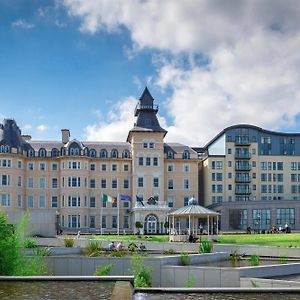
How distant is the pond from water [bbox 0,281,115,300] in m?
1.12

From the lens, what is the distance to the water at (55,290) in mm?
15977

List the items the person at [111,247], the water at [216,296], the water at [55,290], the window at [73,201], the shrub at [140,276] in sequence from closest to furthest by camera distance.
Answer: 1. the water at [55,290]
2. the water at [216,296]
3. the shrub at [140,276]
4. the person at [111,247]
5. the window at [73,201]

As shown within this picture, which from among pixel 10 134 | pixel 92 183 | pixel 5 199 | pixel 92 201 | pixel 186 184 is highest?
pixel 10 134

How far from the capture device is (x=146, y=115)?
9825cm

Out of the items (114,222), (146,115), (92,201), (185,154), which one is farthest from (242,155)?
(92,201)

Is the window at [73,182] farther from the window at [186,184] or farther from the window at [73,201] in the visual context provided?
the window at [186,184]

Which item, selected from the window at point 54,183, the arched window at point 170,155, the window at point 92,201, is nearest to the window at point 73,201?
the window at point 92,201

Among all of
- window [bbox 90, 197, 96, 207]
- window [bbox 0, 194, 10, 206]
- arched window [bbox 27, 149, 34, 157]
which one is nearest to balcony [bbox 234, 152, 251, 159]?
window [bbox 90, 197, 96, 207]

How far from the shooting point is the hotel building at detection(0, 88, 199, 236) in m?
92.4

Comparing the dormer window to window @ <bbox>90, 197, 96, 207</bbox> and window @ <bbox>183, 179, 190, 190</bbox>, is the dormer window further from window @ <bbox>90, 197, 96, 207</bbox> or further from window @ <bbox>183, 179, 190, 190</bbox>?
window @ <bbox>183, 179, 190, 190</bbox>

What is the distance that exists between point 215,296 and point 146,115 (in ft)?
270

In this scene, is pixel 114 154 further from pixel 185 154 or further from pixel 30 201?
pixel 30 201

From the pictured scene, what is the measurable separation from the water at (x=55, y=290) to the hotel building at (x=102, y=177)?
71410 millimetres

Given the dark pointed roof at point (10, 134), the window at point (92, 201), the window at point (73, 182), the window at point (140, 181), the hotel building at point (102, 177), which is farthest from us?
the window at point (92, 201)
